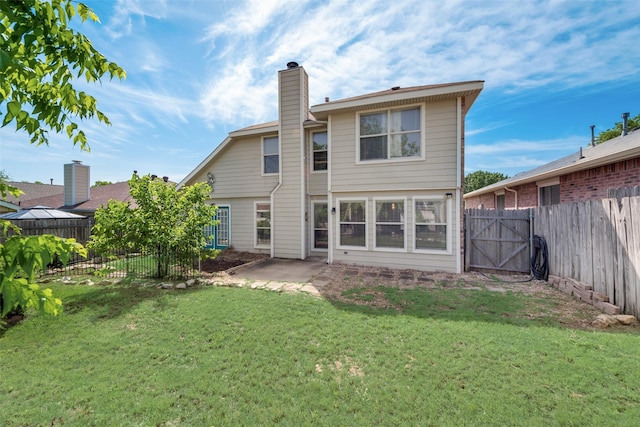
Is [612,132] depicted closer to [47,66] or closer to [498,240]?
[498,240]

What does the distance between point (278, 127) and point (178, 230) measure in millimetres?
5820

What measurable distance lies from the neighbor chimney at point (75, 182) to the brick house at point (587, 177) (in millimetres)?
25620

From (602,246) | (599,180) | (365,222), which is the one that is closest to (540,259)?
(602,246)

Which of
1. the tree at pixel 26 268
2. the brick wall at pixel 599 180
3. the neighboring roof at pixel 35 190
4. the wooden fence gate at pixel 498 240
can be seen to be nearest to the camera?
the tree at pixel 26 268

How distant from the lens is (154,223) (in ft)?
23.4

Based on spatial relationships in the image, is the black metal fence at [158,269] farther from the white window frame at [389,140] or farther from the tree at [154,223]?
the white window frame at [389,140]

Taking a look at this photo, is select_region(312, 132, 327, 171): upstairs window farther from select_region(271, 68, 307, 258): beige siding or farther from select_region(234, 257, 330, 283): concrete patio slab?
select_region(234, 257, 330, 283): concrete patio slab

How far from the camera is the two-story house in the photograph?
8.15 metres

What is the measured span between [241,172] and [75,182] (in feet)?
45.6

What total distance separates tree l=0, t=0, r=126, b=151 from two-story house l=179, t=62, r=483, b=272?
7590mm

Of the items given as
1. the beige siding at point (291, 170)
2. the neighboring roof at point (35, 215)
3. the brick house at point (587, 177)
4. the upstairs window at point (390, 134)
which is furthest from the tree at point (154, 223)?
the brick house at point (587, 177)

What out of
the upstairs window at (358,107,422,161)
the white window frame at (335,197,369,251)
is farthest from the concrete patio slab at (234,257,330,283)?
the upstairs window at (358,107,422,161)

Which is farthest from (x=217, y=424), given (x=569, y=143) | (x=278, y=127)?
(x=569, y=143)

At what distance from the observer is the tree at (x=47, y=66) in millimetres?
1503
